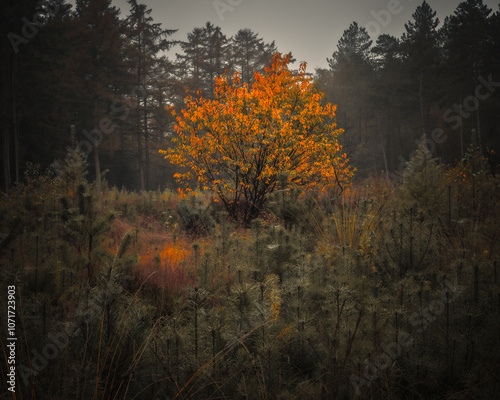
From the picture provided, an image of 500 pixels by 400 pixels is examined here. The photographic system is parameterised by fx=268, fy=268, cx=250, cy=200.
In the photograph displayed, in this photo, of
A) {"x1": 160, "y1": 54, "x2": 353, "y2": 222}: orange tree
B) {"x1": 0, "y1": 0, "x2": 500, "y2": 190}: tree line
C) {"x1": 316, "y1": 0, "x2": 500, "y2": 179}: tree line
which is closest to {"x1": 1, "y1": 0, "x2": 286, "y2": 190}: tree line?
{"x1": 0, "y1": 0, "x2": 500, "y2": 190}: tree line

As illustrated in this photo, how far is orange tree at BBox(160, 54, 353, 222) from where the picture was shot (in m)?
6.18

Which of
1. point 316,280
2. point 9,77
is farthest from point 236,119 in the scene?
point 9,77

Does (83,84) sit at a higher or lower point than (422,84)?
lower

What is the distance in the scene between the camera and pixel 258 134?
20.8ft

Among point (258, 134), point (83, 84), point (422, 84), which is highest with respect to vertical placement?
point (422, 84)

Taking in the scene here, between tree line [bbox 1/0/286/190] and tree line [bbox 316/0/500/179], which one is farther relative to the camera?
tree line [bbox 316/0/500/179]

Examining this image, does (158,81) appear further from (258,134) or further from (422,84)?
(422,84)

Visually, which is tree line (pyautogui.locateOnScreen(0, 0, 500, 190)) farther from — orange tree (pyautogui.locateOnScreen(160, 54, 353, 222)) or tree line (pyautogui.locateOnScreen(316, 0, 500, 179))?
orange tree (pyautogui.locateOnScreen(160, 54, 353, 222))

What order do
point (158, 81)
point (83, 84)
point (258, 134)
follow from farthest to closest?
point (158, 81) < point (83, 84) < point (258, 134)

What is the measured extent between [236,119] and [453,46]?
1023 inches

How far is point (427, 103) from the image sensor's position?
90.5 ft

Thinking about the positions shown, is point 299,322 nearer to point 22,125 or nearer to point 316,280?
point 316,280

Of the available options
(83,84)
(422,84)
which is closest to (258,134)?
(83,84)

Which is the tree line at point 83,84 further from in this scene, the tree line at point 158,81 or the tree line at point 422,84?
the tree line at point 422,84
